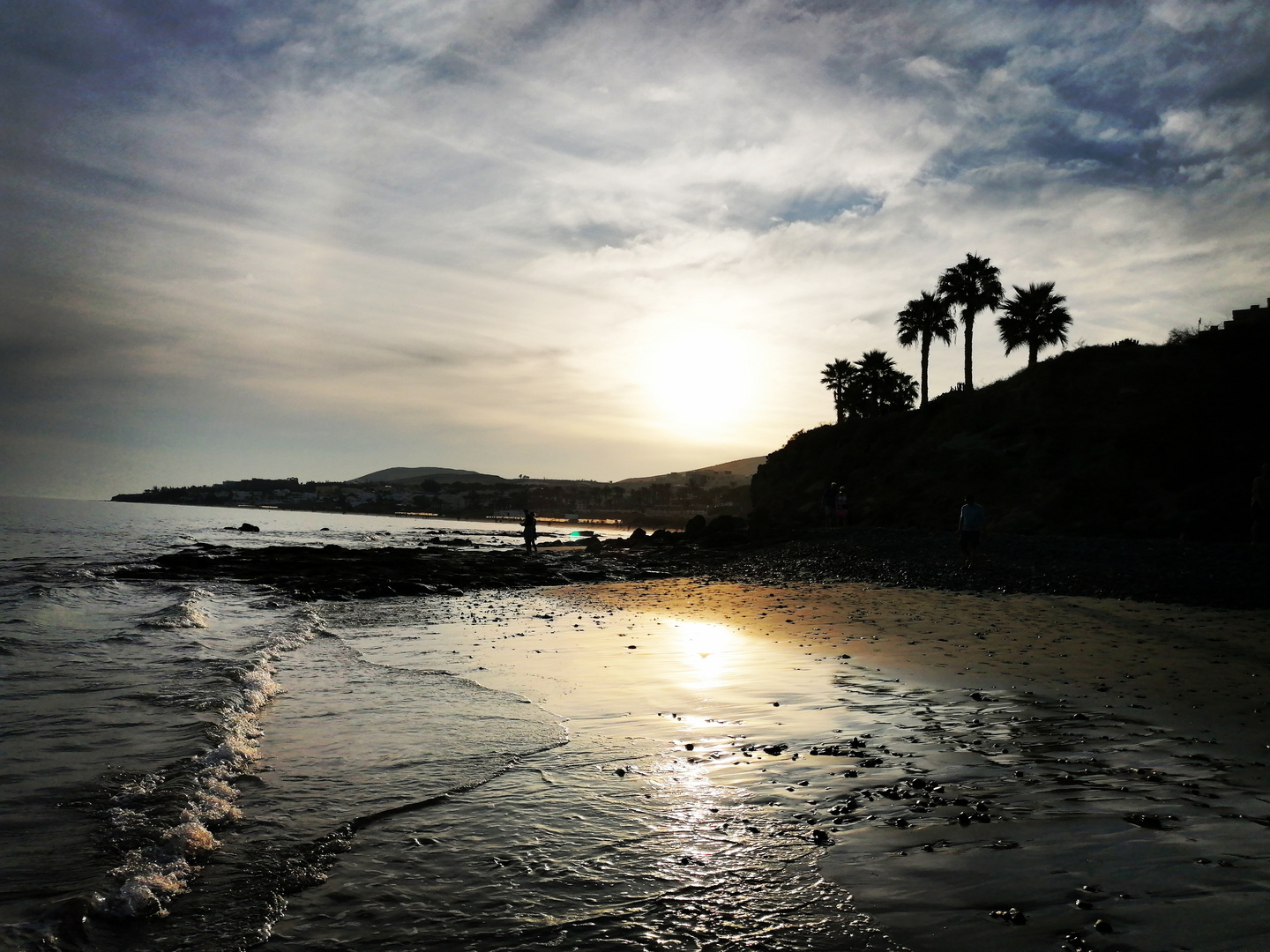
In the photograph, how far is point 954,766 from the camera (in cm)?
630

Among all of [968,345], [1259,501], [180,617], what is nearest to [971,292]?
[968,345]

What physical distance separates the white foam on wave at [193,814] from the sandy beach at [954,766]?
1048mm

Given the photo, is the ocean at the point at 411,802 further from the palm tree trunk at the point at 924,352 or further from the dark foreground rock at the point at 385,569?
the palm tree trunk at the point at 924,352

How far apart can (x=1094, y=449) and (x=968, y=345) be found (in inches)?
722

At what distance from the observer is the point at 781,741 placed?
7.30 meters

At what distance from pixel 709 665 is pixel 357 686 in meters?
5.23

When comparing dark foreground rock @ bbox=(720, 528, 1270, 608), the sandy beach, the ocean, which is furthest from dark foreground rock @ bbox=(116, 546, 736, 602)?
the sandy beach

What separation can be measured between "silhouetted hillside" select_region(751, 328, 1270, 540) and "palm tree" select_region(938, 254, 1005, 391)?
4.10 meters

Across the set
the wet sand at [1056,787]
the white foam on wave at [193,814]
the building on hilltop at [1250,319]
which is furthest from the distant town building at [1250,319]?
the white foam on wave at [193,814]

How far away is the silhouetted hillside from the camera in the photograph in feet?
112

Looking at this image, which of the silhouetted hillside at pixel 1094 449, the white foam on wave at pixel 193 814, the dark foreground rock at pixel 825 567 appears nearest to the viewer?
the white foam on wave at pixel 193 814

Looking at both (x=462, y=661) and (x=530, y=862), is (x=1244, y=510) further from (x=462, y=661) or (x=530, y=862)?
(x=530, y=862)

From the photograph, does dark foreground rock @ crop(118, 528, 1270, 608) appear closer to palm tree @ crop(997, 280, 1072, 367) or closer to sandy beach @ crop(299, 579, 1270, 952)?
sandy beach @ crop(299, 579, 1270, 952)

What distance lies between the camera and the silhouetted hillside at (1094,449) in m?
34.2
